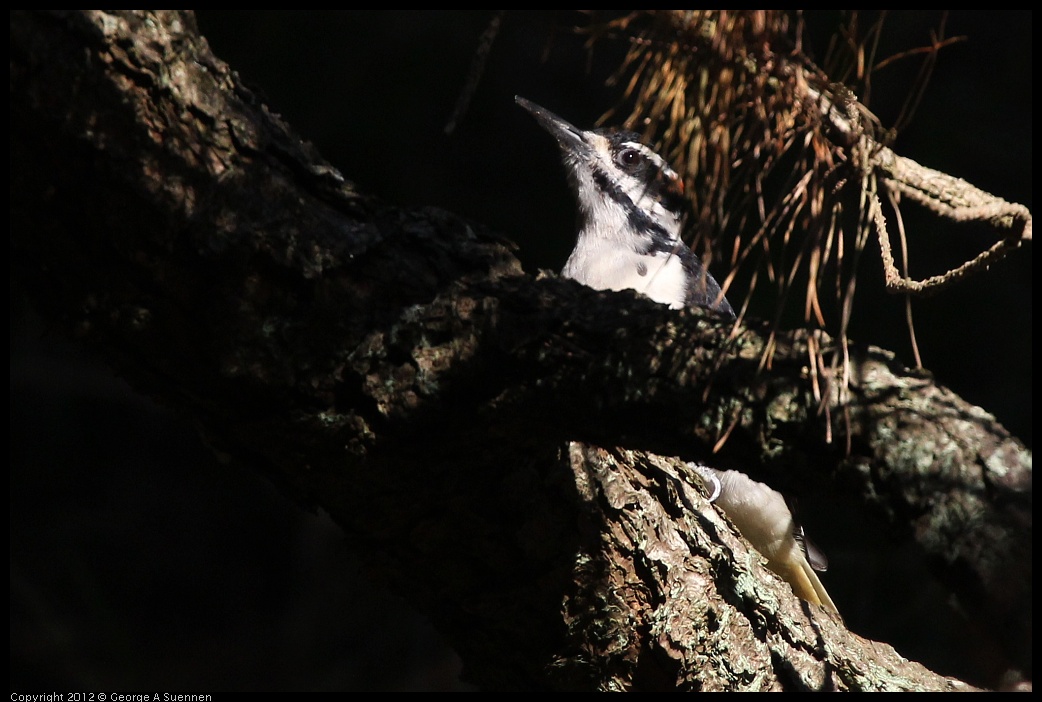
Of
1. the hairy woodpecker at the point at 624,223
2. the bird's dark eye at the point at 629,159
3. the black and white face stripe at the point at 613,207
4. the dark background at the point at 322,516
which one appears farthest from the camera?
the dark background at the point at 322,516

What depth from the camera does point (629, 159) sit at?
10.6ft

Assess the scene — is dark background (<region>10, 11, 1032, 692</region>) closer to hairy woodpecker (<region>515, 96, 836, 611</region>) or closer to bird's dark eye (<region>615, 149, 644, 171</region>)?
hairy woodpecker (<region>515, 96, 836, 611</region>)

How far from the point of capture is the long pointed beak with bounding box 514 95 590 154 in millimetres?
3092

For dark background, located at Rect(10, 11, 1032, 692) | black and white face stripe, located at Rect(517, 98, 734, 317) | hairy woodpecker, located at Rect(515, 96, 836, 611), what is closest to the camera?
hairy woodpecker, located at Rect(515, 96, 836, 611)

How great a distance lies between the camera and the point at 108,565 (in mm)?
4723

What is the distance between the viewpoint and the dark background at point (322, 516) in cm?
347

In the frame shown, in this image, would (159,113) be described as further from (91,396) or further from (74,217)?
(91,396)

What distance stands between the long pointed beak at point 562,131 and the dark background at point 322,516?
0.64 feet

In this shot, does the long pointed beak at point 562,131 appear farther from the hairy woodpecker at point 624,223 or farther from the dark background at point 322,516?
the dark background at point 322,516

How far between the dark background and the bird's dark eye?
452mm

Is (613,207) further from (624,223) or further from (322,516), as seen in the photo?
(322,516)

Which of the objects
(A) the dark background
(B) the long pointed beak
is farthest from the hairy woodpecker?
(A) the dark background

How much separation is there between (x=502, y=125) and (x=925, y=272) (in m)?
1.76

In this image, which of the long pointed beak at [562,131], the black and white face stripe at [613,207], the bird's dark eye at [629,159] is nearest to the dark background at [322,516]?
the long pointed beak at [562,131]
